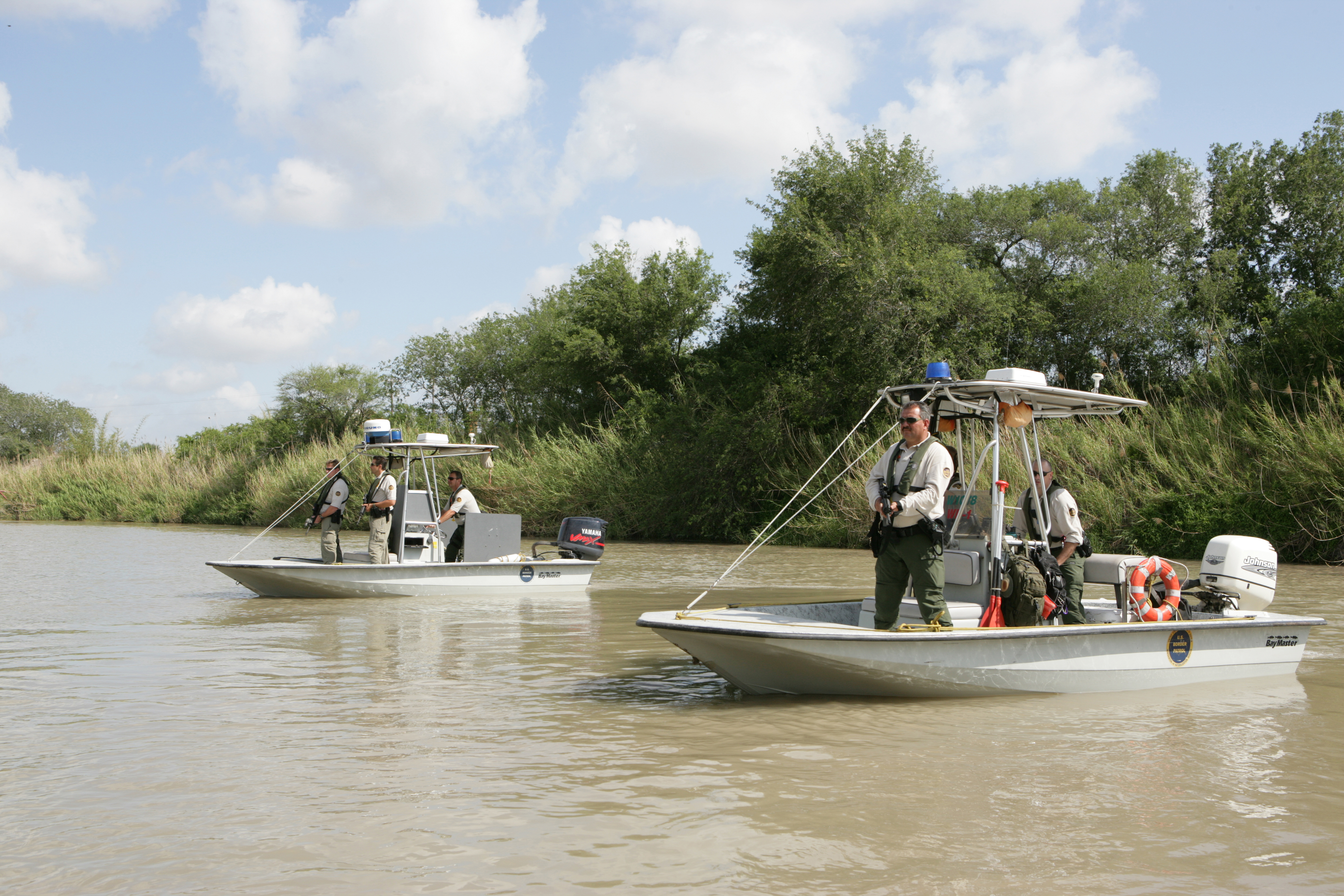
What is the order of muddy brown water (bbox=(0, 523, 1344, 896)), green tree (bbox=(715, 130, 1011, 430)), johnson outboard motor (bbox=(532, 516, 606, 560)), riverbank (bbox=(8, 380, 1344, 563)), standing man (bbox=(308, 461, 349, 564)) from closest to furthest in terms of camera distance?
1. muddy brown water (bbox=(0, 523, 1344, 896))
2. standing man (bbox=(308, 461, 349, 564))
3. johnson outboard motor (bbox=(532, 516, 606, 560))
4. riverbank (bbox=(8, 380, 1344, 563))
5. green tree (bbox=(715, 130, 1011, 430))

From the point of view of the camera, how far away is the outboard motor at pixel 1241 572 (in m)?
8.44

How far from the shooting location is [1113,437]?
70.4ft

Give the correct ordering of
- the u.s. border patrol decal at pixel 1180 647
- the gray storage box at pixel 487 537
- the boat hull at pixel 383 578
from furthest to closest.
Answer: the gray storage box at pixel 487 537
the boat hull at pixel 383 578
the u.s. border patrol decal at pixel 1180 647

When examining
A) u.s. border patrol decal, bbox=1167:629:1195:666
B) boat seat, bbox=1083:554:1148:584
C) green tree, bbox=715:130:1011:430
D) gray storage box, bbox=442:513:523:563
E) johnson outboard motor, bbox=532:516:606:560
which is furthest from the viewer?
green tree, bbox=715:130:1011:430

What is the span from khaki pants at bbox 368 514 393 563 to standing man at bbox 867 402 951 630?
27.2ft

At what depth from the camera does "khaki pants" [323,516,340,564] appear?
14031 mm

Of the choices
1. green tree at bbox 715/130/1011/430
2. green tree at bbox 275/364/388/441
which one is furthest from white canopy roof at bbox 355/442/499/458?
green tree at bbox 275/364/388/441

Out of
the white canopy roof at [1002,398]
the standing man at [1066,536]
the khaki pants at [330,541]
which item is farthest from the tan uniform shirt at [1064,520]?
the khaki pants at [330,541]

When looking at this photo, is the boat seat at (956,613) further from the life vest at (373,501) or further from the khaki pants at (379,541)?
the khaki pants at (379,541)

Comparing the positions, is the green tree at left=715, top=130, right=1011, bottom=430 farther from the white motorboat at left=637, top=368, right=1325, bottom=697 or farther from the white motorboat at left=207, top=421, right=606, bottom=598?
the white motorboat at left=637, top=368, right=1325, bottom=697

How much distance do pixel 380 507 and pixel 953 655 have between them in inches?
343

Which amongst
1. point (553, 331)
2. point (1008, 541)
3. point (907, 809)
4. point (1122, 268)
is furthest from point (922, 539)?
point (553, 331)

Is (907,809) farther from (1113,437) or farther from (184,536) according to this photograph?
(184,536)

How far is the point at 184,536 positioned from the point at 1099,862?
30364 millimetres
